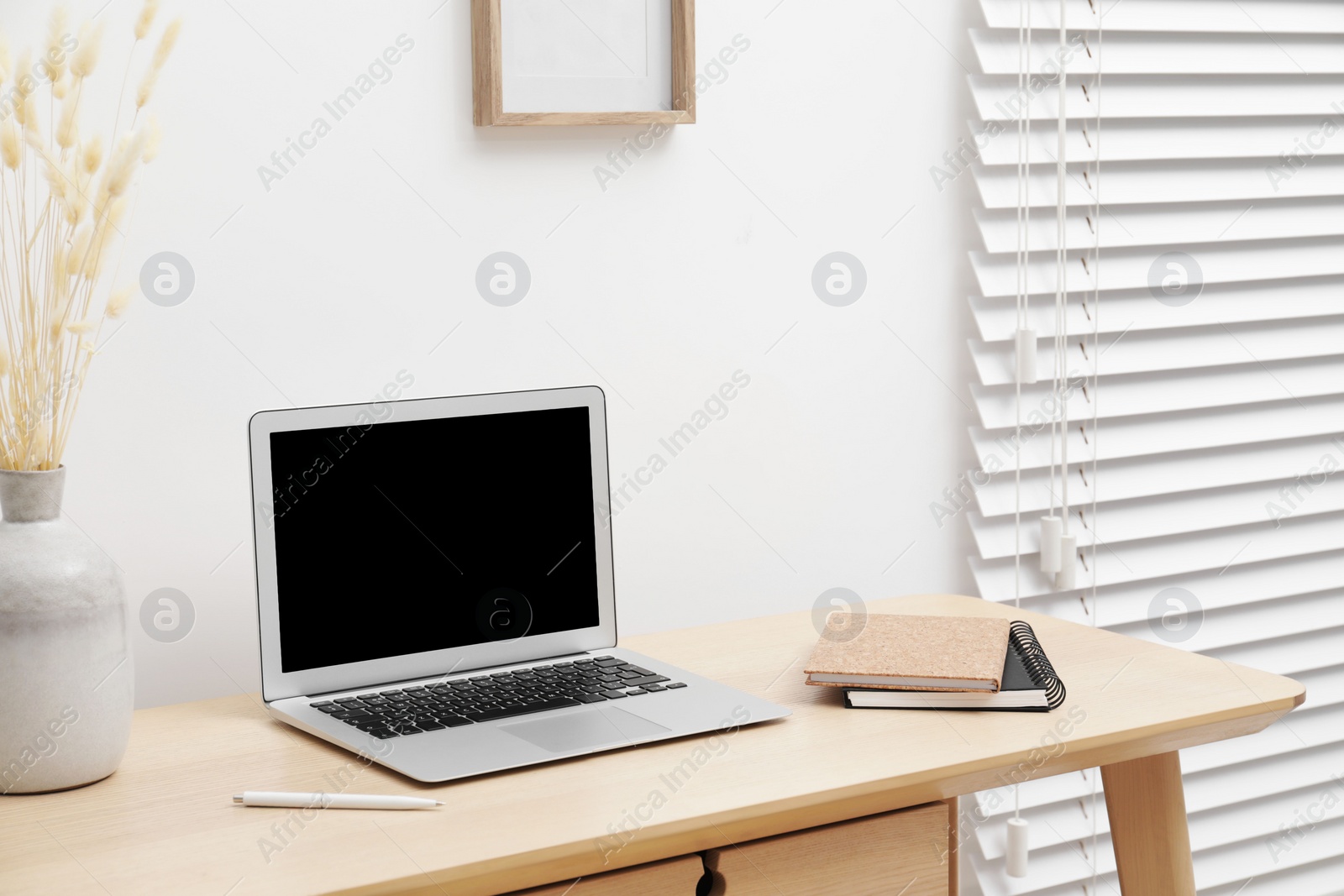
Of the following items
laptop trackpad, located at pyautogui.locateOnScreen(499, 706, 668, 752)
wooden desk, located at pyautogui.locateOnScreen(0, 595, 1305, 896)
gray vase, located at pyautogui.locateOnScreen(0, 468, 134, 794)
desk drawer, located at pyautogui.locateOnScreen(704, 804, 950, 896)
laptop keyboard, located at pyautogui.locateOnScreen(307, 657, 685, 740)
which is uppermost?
gray vase, located at pyautogui.locateOnScreen(0, 468, 134, 794)

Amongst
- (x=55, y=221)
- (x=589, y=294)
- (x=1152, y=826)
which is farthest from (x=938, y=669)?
(x=55, y=221)

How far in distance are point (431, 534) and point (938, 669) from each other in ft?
1.50

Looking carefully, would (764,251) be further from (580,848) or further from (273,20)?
(580,848)

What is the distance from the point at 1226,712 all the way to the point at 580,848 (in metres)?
0.57

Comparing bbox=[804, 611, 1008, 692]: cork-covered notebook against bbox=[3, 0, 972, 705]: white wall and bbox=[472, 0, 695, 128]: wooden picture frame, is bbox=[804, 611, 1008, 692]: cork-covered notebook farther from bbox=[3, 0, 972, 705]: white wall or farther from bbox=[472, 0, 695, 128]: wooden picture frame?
bbox=[472, 0, 695, 128]: wooden picture frame

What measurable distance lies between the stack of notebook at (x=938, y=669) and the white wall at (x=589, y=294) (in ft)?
1.10

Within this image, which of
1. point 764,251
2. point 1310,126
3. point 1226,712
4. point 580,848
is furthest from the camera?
point 1310,126

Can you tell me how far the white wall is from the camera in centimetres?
125

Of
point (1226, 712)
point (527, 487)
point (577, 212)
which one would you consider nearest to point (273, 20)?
point (577, 212)

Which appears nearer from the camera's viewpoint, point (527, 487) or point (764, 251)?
point (527, 487)

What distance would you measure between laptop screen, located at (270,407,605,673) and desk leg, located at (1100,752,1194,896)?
530 mm

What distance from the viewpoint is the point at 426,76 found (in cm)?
133

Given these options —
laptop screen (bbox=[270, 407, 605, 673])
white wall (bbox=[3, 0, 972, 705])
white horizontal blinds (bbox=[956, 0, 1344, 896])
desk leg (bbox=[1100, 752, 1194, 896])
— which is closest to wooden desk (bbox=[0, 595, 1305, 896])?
desk leg (bbox=[1100, 752, 1194, 896])

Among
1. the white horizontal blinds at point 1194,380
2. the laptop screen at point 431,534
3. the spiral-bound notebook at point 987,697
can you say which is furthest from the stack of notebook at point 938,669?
the white horizontal blinds at point 1194,380
